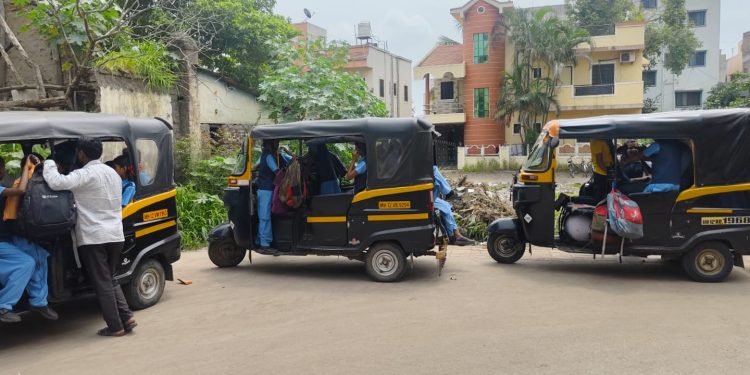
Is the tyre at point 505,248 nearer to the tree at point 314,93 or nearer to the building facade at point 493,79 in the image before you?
the tree at point 314,93

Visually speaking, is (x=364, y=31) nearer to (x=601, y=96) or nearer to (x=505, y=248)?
(x=601, y=96)

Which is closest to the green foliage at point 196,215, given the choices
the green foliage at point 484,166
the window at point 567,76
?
the green foliage at point 484,166

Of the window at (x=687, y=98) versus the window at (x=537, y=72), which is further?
the window at (x=687, y=98)

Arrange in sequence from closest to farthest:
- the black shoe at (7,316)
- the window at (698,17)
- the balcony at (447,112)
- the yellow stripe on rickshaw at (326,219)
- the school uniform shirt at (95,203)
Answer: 1. the black shoe at (7,316)
2. the school uniform shirt at (95,203)
3. the yellow stripe on rickshaw at (326,219)
4. the balcony at (447,112)
5. the window at (698,17)

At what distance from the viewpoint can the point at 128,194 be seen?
6.24m

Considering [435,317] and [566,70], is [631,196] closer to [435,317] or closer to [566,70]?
[435,317]

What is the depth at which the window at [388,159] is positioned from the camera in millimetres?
7715

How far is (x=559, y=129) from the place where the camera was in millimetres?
8039

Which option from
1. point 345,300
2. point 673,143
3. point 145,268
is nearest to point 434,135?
point 345,300

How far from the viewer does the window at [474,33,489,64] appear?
32344mm

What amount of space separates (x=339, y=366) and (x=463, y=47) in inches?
1209

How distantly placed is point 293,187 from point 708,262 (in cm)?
566

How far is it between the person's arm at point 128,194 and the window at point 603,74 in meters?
29.8

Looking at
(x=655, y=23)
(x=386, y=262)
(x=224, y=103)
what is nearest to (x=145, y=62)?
(x=224, y=103)
